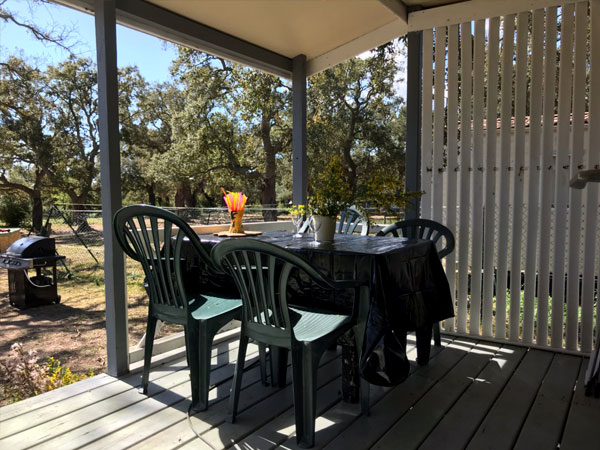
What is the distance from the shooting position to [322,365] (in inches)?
106

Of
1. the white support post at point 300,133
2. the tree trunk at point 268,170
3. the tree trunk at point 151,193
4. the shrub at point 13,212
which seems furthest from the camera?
the tree trunk at point 151,193

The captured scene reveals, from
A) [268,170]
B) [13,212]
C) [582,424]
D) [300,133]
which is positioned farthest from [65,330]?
[268,170]

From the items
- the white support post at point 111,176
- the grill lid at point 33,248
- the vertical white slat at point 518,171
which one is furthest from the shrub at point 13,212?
the vertical white slat at point 518,171

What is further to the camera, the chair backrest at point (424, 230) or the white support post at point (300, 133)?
the white support post at point (300, 133)

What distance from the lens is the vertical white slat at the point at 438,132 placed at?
325 cm

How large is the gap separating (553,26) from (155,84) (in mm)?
13464

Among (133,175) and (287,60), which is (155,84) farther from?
(287,60)

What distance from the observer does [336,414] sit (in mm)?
2027

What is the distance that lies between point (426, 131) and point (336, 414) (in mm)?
2297

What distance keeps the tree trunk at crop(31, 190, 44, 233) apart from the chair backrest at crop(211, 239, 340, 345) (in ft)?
22.9

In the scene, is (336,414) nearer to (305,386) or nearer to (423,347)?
(305,386)

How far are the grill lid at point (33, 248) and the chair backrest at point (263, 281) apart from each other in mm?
2968

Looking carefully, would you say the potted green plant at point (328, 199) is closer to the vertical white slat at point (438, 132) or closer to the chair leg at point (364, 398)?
the chair leg at point (364, 398)

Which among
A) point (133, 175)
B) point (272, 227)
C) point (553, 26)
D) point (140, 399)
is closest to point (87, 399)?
point (140, 399)
